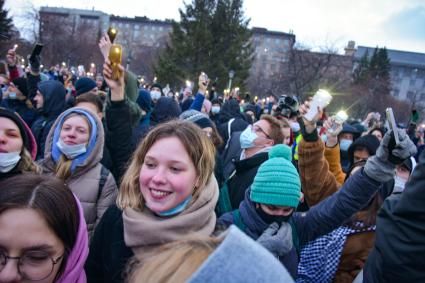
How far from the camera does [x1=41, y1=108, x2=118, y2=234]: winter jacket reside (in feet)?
8.62

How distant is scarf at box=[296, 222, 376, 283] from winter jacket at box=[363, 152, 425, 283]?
0.96 m

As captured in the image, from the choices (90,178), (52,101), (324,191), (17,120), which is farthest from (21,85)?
(324,191)

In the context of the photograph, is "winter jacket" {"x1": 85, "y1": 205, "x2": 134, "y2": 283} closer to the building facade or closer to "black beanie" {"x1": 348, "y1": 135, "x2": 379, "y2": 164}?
"black beanie" {"x1": 348, "y1": 135, "x2": 379, "y2": 164}

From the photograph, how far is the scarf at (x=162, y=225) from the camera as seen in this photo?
1.74 meters

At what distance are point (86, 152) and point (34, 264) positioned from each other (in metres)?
1.36

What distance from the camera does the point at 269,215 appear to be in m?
2.11

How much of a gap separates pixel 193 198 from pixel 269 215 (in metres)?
0.52

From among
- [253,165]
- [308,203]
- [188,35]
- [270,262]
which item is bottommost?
[308,203]

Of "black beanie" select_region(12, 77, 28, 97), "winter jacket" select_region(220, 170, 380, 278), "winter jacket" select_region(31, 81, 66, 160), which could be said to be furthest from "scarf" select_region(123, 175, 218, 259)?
"black beanie" select_region(12, 77, 28, 97)

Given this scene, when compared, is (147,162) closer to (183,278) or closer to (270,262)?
(183,278)

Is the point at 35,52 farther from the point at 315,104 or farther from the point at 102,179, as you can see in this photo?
the point at 315,104

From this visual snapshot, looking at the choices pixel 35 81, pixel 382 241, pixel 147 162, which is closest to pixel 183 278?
pixel 382 241

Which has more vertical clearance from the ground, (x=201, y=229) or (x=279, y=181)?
(x=279, y=181)

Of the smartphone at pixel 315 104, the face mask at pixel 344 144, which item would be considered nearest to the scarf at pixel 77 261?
the smartphone at pixel 315 104
